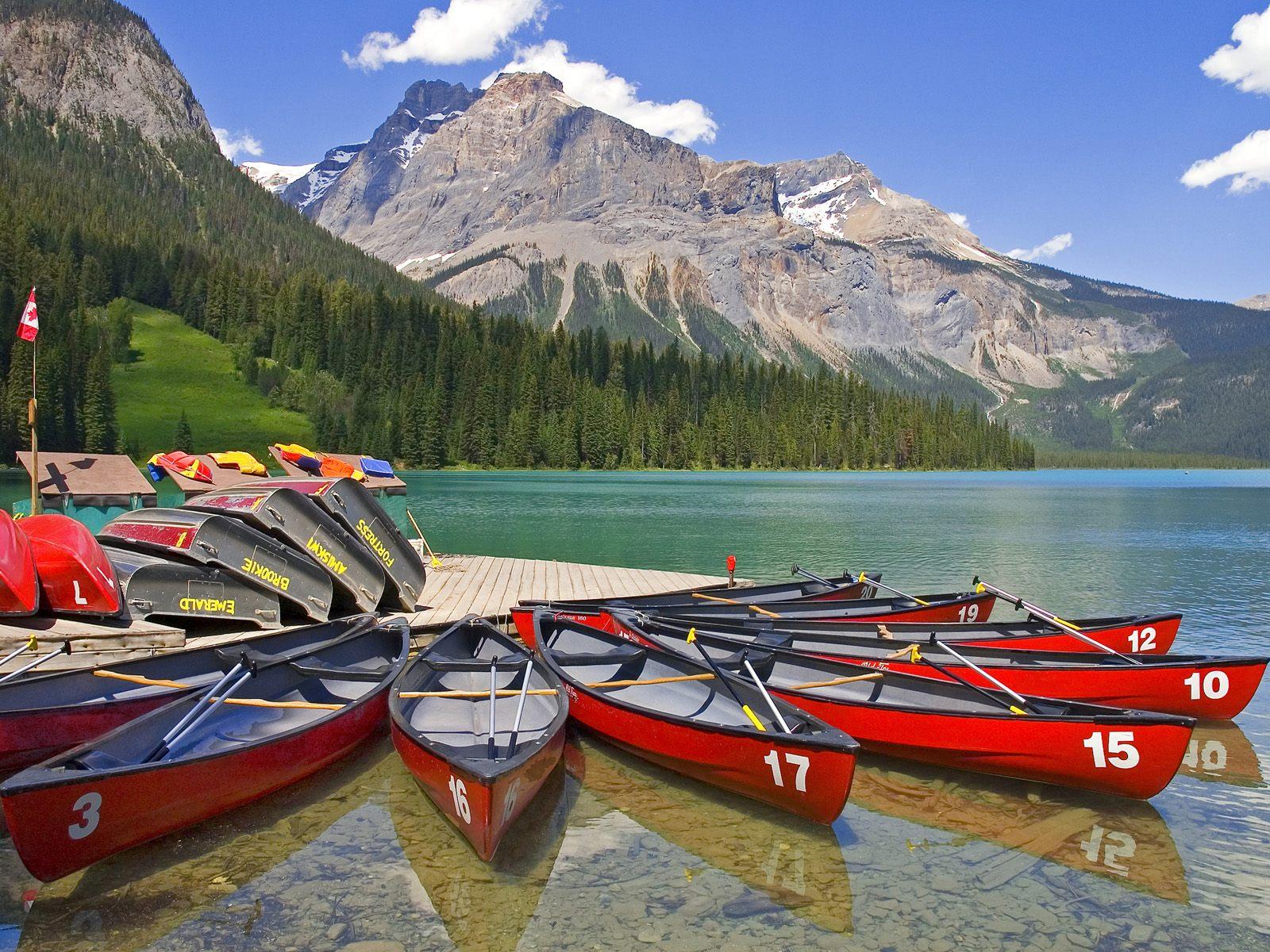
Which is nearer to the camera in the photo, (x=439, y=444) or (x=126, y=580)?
(x=126, y=580)

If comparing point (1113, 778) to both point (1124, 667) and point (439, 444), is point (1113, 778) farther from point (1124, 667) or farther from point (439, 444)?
point (439, 444)

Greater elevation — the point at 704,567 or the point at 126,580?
the point at 126,580

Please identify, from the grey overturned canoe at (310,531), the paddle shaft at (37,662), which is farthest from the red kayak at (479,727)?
the paddle shaft at (37,662)

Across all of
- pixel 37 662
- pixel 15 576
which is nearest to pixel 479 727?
pixel 37 662

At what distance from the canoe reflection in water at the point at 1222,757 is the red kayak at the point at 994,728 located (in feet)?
5.72

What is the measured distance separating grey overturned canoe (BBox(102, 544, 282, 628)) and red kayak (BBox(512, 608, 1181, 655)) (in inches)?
→ 196

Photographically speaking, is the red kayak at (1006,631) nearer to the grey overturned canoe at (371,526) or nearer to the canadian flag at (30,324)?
the grey overturned canoe at (371,526)

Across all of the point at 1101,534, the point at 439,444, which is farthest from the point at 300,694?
the point at 439,444

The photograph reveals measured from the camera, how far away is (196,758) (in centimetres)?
781

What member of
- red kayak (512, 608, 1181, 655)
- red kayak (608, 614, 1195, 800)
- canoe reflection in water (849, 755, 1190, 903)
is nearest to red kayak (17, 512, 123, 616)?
red kayak (512, 608, 1181, 655)

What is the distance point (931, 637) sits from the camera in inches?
528

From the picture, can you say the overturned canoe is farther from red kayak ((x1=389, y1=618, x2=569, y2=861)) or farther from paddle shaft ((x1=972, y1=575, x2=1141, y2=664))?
paddle shaft ((x1=972, y1=575, x2=1141, y2=664))

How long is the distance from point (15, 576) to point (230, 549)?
3.02m

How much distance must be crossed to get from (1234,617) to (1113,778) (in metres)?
18.1
